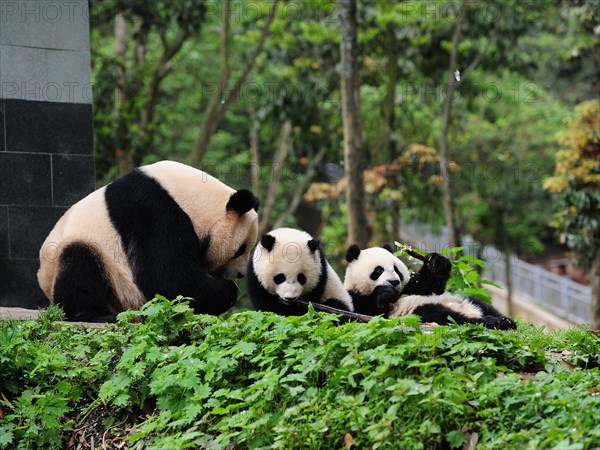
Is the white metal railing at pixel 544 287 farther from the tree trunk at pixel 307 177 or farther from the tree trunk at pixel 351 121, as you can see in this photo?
the tree trunk at pixel 351 121

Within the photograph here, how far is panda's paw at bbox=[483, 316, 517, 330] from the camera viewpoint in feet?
21.5

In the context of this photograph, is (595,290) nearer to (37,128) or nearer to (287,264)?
(287,264)

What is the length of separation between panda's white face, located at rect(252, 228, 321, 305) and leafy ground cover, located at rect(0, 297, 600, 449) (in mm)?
1023

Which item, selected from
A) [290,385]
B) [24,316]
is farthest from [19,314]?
[290,385]

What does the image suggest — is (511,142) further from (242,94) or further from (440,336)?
(440,336)

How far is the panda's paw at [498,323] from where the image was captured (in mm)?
6555

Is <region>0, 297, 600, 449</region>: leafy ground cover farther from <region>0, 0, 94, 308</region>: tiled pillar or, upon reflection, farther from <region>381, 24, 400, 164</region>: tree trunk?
<region>381, 24, 400, 164</region>: tree trunk

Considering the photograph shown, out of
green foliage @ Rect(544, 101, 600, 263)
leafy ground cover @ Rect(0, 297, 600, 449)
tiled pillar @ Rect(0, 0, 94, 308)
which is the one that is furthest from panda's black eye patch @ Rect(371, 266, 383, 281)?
green foliage @ Rect(544, 101, 600, 263)

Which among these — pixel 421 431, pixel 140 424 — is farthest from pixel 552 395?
pixel 140 424

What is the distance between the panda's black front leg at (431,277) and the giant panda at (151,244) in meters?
1.46

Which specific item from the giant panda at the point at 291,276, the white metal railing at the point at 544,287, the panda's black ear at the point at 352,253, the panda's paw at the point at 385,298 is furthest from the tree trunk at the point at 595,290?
the giant panda at the point at 291,276

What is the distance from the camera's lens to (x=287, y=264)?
22.1 ft

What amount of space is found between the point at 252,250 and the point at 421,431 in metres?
3.49

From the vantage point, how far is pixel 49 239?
7.46m
